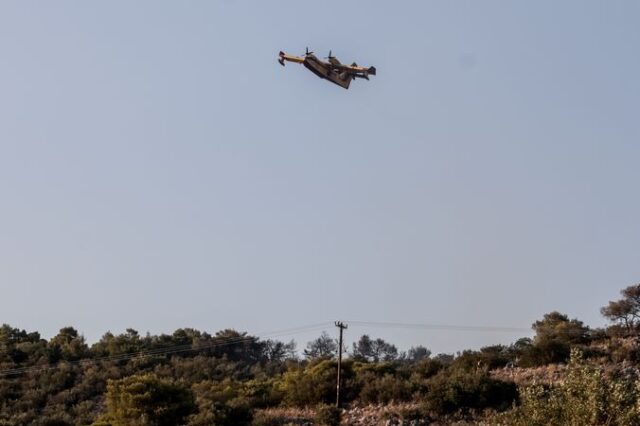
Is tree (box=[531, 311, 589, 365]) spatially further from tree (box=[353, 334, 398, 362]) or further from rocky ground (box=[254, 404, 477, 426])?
tree (box=[353, 334, 398, 362])

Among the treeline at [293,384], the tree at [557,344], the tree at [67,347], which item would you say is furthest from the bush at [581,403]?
the tree at [67,347]

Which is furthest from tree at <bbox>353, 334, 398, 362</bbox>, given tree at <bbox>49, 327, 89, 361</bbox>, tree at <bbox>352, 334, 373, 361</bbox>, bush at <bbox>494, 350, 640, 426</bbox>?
bush at <bbox>494, 350, 640, 426</bbox>

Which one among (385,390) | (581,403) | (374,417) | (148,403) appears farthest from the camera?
(385,390)

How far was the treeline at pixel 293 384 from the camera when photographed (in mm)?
16734

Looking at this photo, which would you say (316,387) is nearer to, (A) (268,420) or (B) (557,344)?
(A) (268,420)

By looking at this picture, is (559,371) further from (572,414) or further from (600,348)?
(572,414)

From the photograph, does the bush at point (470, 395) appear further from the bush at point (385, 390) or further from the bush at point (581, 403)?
the bush at point (581, 403)

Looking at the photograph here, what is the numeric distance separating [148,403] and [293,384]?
7921 millimetres

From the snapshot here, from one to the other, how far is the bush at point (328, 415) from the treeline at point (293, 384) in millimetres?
96

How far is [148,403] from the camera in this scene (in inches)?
1468

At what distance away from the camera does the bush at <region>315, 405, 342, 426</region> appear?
35.4 meters

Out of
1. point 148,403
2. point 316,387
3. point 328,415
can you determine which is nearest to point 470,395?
point 328,415

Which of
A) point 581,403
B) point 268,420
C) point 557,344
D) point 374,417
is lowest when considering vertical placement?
point 268,420

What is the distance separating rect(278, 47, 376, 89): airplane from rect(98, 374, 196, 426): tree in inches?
676
